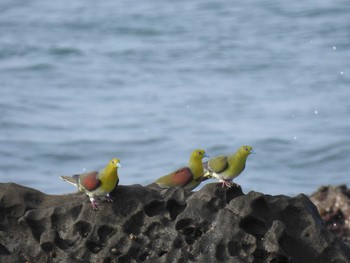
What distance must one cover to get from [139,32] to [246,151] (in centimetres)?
1727

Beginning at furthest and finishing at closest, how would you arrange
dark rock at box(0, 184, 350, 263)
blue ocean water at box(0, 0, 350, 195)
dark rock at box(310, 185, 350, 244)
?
blue ocean water at box(0, 0, 350, 195), dark rock at box(310, 185, 350, 244), dark rock at box(0, 184, 350, 263)

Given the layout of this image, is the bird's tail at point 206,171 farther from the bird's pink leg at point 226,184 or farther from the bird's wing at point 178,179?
the bird's pink leg at point 226,184

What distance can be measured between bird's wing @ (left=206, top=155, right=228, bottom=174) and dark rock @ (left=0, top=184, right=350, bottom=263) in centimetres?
31

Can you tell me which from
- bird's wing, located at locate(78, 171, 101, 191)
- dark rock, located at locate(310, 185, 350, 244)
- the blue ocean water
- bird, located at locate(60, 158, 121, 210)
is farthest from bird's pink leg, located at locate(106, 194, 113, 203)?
the blue ocean water

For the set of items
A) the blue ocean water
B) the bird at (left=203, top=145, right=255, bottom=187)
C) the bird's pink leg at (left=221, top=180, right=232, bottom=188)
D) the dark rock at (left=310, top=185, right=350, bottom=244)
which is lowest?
the blue ocean water

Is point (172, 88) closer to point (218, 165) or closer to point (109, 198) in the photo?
point (218, 165)

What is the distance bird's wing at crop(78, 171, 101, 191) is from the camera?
698 cm

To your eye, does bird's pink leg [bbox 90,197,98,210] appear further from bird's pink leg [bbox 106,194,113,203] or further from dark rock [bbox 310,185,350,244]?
dark rock [bbox 310,185,350,244]

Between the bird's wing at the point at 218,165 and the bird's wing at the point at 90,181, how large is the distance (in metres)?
0.75

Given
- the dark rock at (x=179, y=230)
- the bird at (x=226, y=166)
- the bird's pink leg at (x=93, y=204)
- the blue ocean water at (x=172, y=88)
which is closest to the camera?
the dark rock at (x=179, y=230)

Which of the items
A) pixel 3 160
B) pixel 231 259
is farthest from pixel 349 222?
pixel 3 160

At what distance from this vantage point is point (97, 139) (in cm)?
1812

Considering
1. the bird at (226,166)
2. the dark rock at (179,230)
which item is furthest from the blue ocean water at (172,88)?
the dark rock at (179,230)

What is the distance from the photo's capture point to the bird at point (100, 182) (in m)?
6.96
